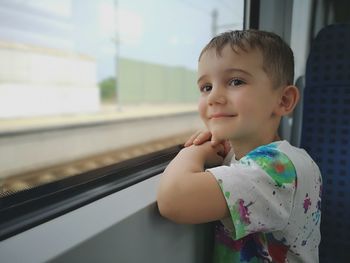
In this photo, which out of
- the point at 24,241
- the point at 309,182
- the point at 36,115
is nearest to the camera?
the point at 24,241

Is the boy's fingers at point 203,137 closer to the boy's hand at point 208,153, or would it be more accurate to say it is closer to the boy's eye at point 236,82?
the boy's hand at point 208,153

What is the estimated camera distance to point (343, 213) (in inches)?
41.1

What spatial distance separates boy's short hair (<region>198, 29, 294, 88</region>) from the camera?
2.27ft

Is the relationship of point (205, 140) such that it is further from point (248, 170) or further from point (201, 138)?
point (248, 170)

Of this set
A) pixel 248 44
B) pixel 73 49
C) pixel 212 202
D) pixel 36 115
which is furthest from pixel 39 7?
pixel 212 202

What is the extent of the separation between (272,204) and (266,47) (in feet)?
1.29

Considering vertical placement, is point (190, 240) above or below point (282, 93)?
below

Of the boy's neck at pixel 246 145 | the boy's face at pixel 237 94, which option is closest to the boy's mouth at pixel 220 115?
the boy's face at pixel 237 94

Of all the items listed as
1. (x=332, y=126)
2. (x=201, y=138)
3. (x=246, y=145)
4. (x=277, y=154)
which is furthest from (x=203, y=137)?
(x=332, y=126)

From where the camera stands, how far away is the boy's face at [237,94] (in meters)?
0.67

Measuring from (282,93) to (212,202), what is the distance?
0.37 m

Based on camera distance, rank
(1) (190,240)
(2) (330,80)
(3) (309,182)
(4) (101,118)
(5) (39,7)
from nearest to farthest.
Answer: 1. (3) (309,182)
2. (1) (190,240)
3. (2) (330,80)
4. (5) (39,7)
5. (4) (101,118)

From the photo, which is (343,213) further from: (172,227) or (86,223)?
(86,223)

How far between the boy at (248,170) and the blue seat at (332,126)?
37 cm
